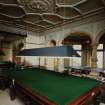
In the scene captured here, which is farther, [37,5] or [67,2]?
[37,5]

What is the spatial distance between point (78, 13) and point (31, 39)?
19.0ft

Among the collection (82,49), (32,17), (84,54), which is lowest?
(84,54)

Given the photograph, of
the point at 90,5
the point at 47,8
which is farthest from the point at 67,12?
the point at 90,5

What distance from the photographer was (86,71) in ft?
27.0

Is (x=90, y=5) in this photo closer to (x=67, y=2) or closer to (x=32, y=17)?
(x=67, y=2)

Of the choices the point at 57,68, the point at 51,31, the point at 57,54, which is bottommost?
the point at 57,68

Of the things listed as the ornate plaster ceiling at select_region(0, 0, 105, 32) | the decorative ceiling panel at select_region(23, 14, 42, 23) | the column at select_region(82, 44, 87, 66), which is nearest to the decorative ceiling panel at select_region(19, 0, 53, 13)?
the ornate plaster ceiling at select_region(0, 0, 105, 32)

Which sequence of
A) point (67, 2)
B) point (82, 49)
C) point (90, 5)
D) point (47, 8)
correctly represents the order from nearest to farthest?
point (67, 2) → point (90, 5) → point (47, 8) → point (82, 49)

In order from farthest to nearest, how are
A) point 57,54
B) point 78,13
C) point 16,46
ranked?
point 16,46 → point 78,13 → point 57,54

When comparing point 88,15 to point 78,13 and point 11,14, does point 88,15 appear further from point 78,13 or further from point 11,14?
point 11,14

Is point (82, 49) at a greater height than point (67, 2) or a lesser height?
lesser

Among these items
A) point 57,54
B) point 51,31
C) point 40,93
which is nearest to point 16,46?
point 51,31

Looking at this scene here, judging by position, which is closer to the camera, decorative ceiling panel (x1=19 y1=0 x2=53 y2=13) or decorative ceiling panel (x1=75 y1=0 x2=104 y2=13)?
decorative ceiling panel (x1=75 y1=0 x2=104 y2=13)

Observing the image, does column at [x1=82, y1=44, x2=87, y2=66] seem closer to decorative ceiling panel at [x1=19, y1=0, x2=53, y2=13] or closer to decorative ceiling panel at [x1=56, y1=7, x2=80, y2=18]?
decorative ceiling panel at [x1=56, y1=7, x2=80, y2=18]
